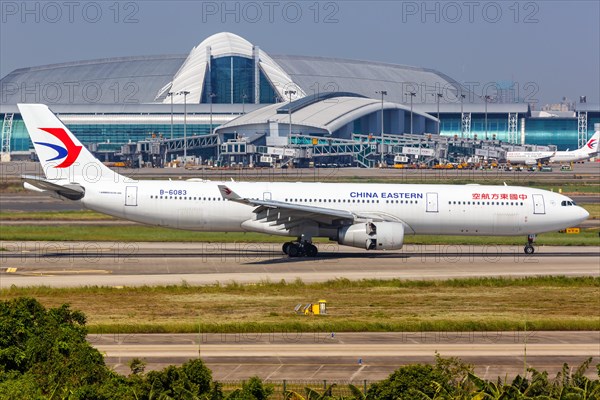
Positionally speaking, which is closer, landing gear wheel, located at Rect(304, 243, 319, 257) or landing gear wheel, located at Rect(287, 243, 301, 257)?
landing gear wheel, located at Rect(287, 243, 301, 257)

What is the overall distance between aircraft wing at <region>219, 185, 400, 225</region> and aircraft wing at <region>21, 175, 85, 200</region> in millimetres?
8325

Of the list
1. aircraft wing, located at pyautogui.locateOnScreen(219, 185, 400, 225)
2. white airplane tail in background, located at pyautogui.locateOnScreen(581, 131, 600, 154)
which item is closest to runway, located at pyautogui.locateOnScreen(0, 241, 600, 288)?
aircraft wing, located at pyautogui.locateOnScreen(219, 185, 400, 225)

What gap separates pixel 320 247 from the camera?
60812 mm

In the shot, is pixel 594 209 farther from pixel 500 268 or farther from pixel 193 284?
pixel 193 284

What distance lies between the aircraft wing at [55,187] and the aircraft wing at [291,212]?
8325 millimetres

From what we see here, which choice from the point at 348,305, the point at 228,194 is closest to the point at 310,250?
the point at 228,194

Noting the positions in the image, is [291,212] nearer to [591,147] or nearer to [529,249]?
[529,249]

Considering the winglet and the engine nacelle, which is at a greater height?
the winglet

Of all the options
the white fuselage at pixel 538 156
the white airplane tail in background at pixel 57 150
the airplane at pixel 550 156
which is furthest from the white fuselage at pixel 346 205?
the airplane at pixel 550 156

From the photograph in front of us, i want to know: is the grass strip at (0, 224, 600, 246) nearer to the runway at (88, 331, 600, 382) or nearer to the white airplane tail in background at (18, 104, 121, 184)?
the white airplane tail in background at (18, 104, 121, 184)

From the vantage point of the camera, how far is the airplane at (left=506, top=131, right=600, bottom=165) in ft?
581

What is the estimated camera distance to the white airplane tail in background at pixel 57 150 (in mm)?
55562

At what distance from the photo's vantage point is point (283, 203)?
5406 cm

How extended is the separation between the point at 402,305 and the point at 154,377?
2042cm
